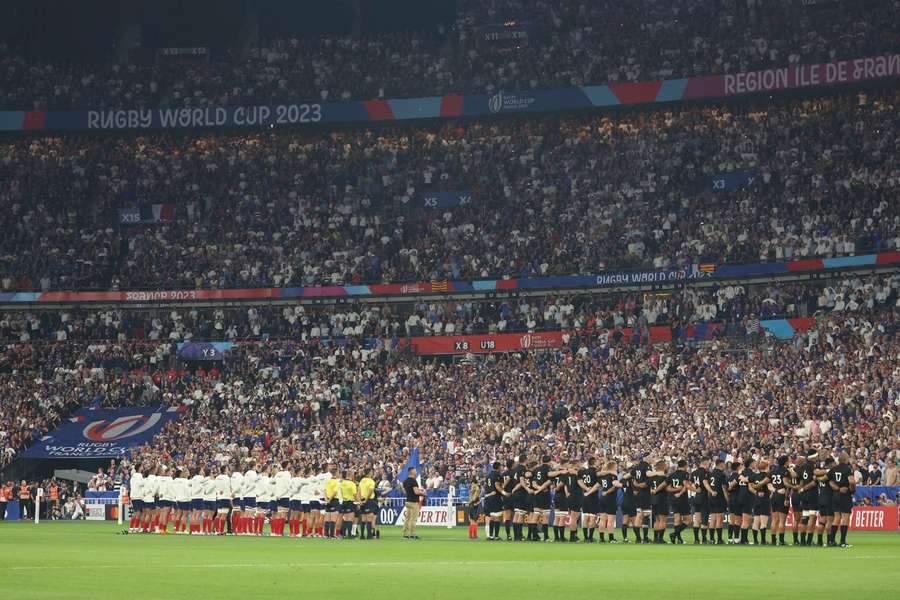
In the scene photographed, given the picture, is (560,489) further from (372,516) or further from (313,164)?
(313,164)

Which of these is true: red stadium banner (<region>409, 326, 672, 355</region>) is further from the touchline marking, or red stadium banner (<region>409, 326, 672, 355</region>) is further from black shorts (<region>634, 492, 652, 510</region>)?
the touchline marking

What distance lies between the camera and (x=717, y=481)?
34.1m

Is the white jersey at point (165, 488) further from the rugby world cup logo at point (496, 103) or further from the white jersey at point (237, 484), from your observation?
the rugby world cup logo at point (496, 103)

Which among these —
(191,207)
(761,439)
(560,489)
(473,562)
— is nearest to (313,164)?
(191,207)

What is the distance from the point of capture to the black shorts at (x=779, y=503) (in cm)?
3272

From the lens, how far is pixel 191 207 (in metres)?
80.3

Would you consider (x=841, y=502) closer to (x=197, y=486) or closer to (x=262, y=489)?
(x=262, y=489)

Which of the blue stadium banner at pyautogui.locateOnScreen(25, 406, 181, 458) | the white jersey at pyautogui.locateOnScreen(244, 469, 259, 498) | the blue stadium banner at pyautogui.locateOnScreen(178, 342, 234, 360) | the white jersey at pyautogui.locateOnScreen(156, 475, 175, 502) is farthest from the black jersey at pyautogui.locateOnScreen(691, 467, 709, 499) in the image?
the blue stadium banner at pyautogui.locateOnScreen(178, 342, 234, 360)

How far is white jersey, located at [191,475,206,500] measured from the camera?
4178 cm

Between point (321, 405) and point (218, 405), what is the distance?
590 centimetres

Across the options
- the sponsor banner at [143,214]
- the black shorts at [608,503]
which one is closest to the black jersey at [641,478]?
the black shorts at [608,503]

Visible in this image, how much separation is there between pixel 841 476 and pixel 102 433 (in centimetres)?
4434

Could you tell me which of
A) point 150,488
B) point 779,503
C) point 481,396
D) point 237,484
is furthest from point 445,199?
point 779,503

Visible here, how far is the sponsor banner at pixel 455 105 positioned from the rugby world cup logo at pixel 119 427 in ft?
66.9
